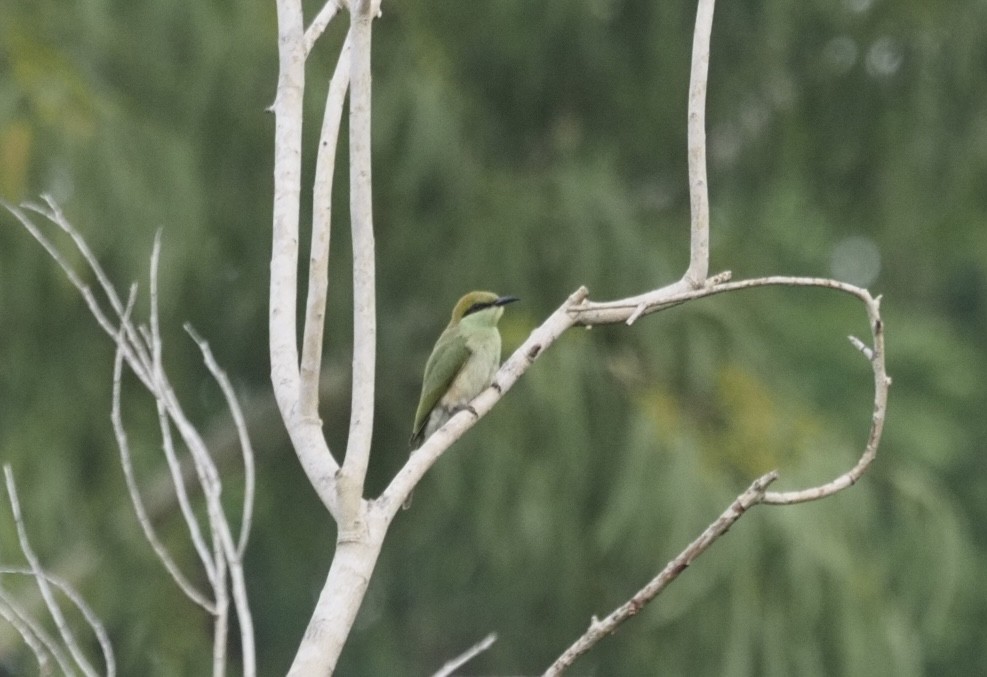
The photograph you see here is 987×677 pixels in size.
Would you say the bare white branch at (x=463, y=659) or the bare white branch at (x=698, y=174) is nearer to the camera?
the bare white branch at (x=463, y=659)

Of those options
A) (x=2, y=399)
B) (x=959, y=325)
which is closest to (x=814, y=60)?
(x=2, y=399)

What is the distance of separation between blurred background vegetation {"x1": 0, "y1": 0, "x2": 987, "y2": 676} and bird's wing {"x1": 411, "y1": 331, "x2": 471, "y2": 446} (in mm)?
1486

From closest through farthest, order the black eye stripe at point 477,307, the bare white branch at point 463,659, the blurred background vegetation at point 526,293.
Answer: the bare white branch at point 463,659 < the black eye stripe at point 477,307 < the blurred background vegetation at point 526,293

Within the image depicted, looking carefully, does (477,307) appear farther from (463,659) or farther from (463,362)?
(463,659)

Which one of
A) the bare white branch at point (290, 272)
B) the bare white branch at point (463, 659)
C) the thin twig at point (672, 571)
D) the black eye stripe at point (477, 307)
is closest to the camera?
the thin twig at point (672, 571)

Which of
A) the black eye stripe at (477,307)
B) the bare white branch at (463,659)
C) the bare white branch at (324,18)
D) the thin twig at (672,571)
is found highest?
the bare white branch at (324,18)

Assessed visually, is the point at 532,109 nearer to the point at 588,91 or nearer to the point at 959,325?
the point at 588,91

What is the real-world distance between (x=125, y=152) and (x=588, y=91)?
2302 millimetres

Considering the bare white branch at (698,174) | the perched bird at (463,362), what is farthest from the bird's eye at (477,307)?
the bare white branch at (698,174)

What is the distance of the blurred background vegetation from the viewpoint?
6.45 metres

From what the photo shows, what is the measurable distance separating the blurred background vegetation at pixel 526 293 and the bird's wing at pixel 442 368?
1.49 metres

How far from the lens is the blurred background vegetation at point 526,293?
6449mm

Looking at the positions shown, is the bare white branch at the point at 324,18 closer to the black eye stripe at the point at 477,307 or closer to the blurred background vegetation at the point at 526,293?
the black eye stripe at the point at 477,307

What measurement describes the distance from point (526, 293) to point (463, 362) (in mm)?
2425
